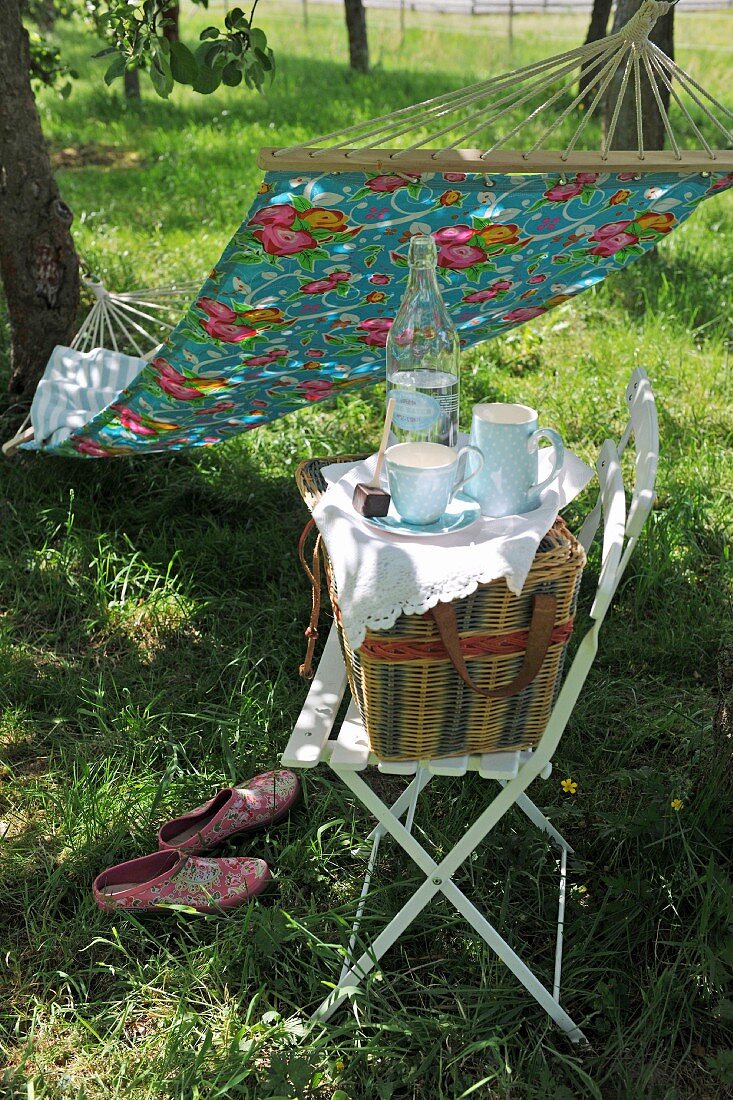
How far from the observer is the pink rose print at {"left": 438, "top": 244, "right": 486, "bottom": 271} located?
254cm

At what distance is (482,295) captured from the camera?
9.25 ft

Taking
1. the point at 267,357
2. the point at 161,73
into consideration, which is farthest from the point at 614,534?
the point at 161,73

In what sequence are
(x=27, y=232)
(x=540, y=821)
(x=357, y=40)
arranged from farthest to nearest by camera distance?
(x=357, y=40) → (x=27, y=232) → (x=540, y=821)

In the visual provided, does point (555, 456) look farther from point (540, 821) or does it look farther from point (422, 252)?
point (540, 821)

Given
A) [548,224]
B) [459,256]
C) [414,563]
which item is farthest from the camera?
[459,256]

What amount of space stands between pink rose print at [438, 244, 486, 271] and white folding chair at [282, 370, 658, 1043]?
64cm

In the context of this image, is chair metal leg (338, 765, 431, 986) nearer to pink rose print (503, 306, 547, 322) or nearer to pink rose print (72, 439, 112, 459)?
pink rose print (503, 306, 547, 322)

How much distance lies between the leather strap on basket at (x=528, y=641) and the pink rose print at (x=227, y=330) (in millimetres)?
1276

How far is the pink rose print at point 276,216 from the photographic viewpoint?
7.30ft

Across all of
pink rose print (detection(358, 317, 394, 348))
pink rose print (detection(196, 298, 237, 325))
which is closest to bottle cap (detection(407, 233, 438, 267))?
pink rose print (detection(196, 298, 237, 325))

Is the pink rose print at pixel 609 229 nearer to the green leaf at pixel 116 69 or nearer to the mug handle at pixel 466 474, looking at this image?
the mug handle at pixel 466 474

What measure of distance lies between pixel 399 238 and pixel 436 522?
1008mm

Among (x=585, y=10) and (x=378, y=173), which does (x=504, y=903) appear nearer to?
(x=378, y=173)

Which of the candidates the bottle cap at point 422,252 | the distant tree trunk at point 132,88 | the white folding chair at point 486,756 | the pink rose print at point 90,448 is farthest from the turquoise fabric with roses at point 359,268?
the distant tree trunk at point 132,88
